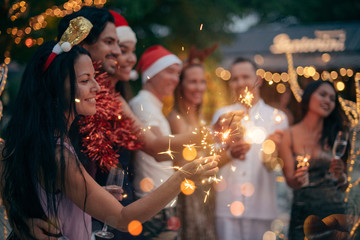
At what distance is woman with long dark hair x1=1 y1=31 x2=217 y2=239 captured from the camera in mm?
1622

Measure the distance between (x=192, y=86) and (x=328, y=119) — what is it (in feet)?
4.19

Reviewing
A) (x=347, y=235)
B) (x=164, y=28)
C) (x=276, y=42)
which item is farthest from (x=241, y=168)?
(x=276, y=42)

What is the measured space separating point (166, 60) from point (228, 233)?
1.63 meters

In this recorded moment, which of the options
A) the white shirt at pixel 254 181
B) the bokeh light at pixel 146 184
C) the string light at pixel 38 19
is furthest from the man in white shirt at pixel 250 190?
the string light at pixel 38 19

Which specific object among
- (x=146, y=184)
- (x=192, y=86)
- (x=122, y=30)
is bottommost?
(x=146, y=184)

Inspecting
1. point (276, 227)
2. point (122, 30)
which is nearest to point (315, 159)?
point (276, 227)

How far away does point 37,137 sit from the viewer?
165 cm

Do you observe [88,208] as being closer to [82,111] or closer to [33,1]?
[82,111]

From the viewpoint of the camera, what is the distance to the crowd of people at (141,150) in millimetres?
1654

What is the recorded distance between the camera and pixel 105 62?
240 centimetres

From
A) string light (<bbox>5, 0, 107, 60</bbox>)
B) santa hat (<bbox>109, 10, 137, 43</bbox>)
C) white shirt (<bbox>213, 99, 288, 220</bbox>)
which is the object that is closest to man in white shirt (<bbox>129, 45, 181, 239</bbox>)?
santa hat (<bbox>109, 10, 137, 43</bbox>)

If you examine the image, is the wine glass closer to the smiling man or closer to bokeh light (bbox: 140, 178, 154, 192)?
the smiling man

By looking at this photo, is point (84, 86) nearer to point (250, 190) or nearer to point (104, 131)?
point (104, 131)

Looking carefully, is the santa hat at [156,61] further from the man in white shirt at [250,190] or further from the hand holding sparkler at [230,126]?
the hand holding sparkler at [230,126]
